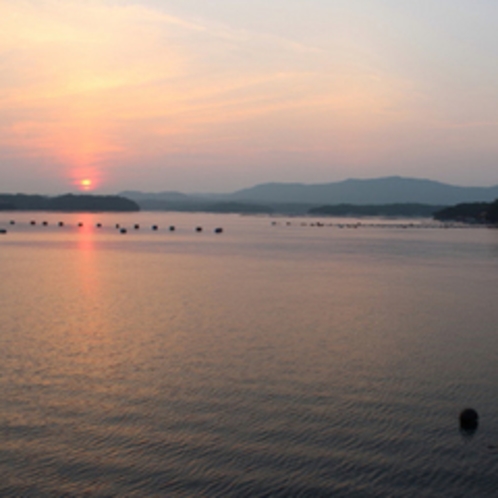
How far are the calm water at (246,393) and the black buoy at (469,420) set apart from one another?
28 centimetres

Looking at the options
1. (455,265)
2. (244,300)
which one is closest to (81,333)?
(244,300)

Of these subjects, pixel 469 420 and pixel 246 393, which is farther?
pixel 246 393

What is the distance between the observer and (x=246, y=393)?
1802 cm

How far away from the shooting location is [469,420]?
15.8 metres

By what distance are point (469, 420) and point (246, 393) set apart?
18.1ft

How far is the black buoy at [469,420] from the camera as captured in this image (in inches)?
621

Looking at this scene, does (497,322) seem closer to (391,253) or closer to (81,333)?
(81,333)

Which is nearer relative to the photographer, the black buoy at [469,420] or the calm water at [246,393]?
the calm water at [246,393]

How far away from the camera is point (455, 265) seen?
59.4m

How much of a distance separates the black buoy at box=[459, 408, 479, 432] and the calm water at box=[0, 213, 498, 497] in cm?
28

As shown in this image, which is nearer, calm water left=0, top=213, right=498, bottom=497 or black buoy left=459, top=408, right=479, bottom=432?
calm water left=0, top=213, right=498, bottom=497

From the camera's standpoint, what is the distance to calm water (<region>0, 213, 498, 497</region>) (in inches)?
517

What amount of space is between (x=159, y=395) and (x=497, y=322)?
17480mm

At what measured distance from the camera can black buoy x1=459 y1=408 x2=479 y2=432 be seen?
15.8 m
